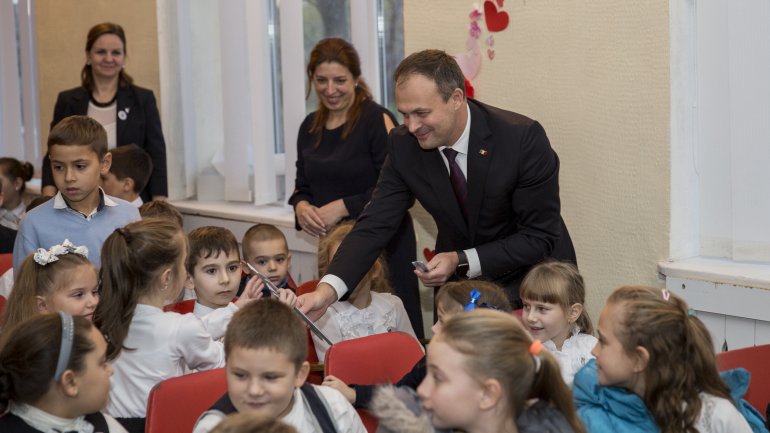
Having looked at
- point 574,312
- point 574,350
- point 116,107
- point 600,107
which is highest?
point 116,107

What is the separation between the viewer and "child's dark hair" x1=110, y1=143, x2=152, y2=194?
16.8 feet

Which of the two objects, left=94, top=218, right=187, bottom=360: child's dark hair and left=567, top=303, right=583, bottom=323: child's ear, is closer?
left=94, top=218, right=187, bottom=360: child's dark hair

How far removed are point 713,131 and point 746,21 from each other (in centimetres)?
42

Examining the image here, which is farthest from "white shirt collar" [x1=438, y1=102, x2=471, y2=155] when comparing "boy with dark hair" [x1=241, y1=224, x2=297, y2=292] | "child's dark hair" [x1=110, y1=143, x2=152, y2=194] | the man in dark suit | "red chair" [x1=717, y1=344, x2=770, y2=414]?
"child's dark hair" [x1=110, y1=143, x2=152, y2=194]

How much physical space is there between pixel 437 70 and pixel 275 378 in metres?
1.32

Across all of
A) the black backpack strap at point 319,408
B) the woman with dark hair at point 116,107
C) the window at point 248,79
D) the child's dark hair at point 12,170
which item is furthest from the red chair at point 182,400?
the child's dark hair at point 12,170

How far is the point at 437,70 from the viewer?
11.1 feet

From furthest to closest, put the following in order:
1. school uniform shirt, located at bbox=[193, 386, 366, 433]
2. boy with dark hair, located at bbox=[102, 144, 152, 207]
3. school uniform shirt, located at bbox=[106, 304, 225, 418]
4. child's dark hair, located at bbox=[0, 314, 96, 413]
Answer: boy with dark hair, located at bbox=[102, 144, 152, 207] → school uniform shirt, located at bbox=[106, 304, 225, 418] → school uniform shirt, located at bbox=[193, 386, 366, 433] → child's dark hair, located at bbox=[0, 314, 96, 413]

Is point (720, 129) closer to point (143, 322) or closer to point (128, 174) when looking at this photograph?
point (143, 322)

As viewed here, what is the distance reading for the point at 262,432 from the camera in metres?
1.84

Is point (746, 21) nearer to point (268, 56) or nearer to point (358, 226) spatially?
point (358, 226)

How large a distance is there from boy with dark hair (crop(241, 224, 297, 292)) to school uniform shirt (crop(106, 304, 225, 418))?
1.09 meters

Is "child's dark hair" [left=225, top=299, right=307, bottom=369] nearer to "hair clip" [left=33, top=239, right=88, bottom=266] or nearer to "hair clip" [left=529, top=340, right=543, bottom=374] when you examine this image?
"hair clip" [left=529, top=340, right=543, bottom=374]

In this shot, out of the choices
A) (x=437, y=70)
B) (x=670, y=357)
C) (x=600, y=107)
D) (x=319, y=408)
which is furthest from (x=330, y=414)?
(x=600, y=107)
